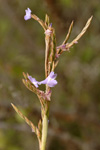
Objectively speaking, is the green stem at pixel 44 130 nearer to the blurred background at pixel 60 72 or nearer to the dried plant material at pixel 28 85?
the dried plant material at pixel 28 85

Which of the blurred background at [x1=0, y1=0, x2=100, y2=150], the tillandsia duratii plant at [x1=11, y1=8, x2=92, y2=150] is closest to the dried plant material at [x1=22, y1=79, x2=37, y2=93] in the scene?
the tillandsia duratii plant at [x1=11, y1=8, x2=92, y2=150]

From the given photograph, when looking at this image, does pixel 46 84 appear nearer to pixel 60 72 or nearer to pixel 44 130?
pixel 44 130

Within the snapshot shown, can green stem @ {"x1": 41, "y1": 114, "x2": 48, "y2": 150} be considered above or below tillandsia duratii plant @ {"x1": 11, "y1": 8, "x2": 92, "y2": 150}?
below

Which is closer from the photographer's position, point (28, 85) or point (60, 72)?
point (28, 85)

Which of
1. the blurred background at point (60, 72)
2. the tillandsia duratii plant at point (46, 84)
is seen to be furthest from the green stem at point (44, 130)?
the blurred background at point (60, 72)

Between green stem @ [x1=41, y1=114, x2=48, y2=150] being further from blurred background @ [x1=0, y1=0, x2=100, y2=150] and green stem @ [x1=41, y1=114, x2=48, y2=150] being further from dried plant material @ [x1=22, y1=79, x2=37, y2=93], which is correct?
blurred background @ [x1=0, y1=0, x2=100, y2=150]

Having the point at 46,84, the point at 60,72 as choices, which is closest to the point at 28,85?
the point at 46,84

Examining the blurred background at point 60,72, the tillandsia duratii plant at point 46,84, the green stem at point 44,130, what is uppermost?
the blurred background at point 60,72

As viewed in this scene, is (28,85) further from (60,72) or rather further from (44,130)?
(60,72)

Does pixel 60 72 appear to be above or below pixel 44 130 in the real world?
above
